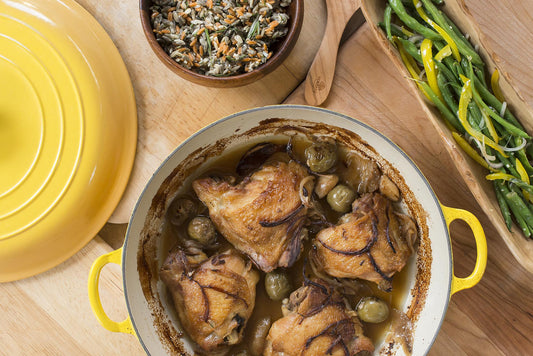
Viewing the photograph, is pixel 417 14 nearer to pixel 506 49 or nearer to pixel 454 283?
pixel 506 49

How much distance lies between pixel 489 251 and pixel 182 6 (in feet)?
5.03

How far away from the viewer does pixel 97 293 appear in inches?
67.2

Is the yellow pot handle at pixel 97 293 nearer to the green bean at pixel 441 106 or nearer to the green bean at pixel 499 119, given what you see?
the green bean at pixel 441 106

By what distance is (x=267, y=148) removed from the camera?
1.99 m

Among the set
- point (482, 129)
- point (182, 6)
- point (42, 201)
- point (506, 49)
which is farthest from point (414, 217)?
point (42, 201)

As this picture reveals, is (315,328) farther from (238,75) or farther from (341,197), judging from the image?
(238,75)

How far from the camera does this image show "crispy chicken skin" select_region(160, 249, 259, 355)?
6.10 feet

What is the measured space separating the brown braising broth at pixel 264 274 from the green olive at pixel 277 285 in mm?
45

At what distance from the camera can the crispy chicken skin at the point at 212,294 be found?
73.2 inches

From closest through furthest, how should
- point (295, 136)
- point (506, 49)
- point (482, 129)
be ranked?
point (482, 129), point (506, 49), point (295, 136)

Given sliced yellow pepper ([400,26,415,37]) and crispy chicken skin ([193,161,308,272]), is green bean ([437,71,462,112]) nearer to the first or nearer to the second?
sliced yellow pepper ([400,26,415,37])

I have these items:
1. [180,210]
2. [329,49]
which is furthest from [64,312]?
[329,49]

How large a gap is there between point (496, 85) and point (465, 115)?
0.51ft

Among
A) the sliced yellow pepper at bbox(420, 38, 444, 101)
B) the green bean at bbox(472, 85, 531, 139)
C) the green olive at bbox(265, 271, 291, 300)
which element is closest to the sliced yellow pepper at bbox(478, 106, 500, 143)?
the green bean at bbox(472, 85, 531, 139)
